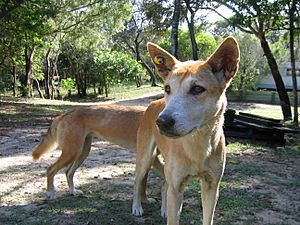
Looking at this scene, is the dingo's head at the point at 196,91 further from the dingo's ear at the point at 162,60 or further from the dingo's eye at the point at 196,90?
the dingo's ear at the point at 162,60

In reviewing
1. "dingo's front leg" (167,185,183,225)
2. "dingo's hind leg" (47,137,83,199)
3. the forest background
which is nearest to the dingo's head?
"dingo's front leg" (167,185,183,225)

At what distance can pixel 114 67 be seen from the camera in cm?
3209

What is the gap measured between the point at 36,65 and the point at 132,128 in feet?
97.9

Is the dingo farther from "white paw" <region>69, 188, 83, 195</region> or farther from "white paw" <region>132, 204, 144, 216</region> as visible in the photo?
"white paw" <region>69, 188, 83, 195</region>

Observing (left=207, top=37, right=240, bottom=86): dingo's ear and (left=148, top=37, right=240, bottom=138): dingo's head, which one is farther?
(left=207, top=37, right=240, bottom=86): dingo's ear

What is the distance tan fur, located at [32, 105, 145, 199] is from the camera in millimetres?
4977

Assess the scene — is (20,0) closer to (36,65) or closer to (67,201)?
(67,201)

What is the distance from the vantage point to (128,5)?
77.5 feet

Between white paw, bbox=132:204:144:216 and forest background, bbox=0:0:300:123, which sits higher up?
forest background, bbox=0:0:300:123

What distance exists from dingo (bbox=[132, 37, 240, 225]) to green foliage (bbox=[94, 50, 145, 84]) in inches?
1114

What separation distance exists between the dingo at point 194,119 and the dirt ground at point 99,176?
1.04 m

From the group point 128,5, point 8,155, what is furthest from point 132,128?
point 128,5

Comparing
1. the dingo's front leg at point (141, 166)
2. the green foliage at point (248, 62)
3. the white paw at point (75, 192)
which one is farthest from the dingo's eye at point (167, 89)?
the green foliage at point (248, 62)

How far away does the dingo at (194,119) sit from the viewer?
2.87m
